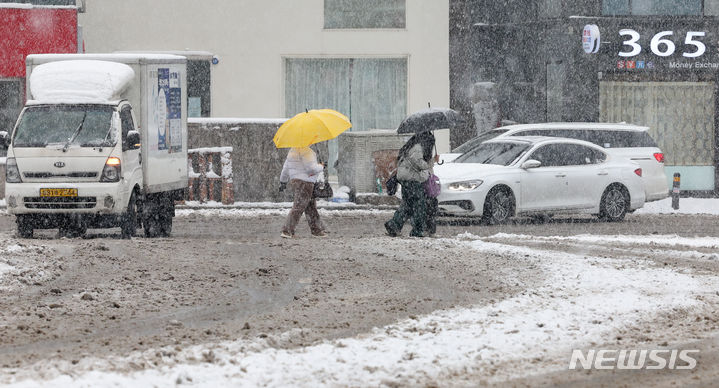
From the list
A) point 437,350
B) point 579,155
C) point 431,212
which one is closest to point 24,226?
point 431,212

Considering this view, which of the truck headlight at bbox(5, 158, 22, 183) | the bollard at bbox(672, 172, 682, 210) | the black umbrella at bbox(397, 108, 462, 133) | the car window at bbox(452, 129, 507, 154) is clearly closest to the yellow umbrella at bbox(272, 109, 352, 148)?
the black umbrella at bbox(397, 108, 462, 133)

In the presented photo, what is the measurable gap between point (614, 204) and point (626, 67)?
8.56 m

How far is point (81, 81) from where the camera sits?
57.5 ft

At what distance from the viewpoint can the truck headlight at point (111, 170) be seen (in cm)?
1698

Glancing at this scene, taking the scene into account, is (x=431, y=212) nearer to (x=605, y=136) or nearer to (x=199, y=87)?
(x=605, y=136)

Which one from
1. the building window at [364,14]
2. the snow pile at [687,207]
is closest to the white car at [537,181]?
the snow pile at [687,207]

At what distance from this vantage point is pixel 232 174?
26125mm

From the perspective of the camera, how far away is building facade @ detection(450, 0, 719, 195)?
96.7 feet

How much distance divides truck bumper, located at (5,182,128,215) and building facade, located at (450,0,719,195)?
15384 mm

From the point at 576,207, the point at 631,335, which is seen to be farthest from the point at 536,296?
the point at 576,207

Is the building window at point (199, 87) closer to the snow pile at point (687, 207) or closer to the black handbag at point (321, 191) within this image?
the snow pile at point (687, 207)

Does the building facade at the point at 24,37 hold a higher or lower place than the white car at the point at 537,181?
higher

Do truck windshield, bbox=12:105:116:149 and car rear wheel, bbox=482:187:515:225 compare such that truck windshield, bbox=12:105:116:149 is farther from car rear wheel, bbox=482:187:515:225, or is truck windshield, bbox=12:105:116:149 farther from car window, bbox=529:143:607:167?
car window, bbox=529:143:607:167

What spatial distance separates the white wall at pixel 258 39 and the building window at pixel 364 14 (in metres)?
0.20
